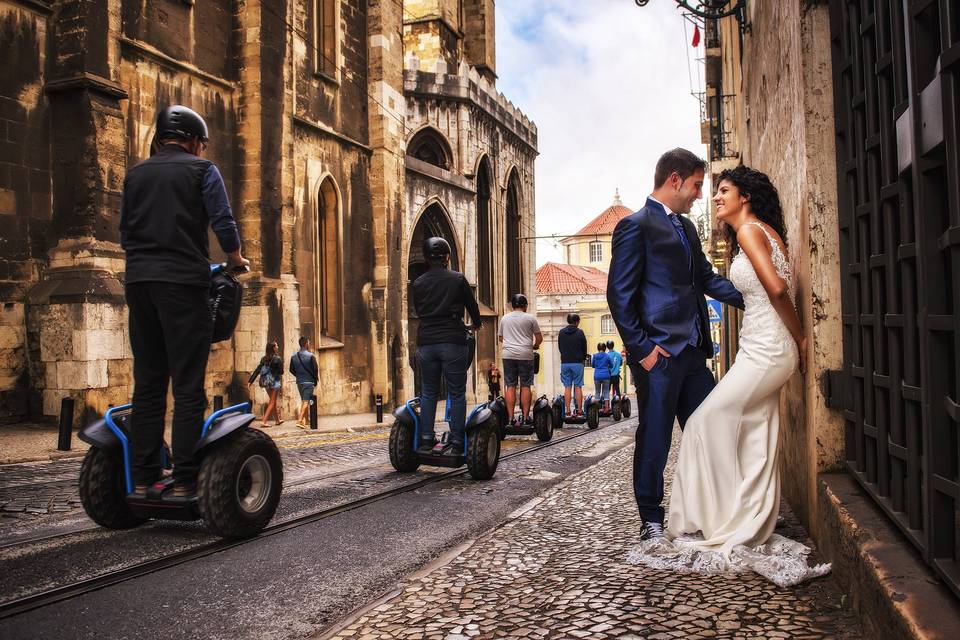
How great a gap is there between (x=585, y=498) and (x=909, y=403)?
3.33 meters

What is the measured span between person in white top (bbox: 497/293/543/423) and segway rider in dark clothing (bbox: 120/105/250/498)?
241 inches

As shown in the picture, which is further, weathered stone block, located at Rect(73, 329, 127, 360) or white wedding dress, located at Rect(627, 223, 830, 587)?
weathered stone block, located at Rect(73, 329, 127, 360)

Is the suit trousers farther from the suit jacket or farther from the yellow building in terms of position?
the yellow building

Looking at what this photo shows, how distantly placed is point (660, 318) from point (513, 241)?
30.3 metres

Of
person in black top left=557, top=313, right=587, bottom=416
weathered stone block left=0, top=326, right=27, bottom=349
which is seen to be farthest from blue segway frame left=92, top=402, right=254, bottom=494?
weathered stone block left=0, top=326, right=27, bottom=349

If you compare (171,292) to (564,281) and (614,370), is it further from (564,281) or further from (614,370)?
(564,281)

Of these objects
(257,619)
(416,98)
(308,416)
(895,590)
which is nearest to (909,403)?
(895,590)

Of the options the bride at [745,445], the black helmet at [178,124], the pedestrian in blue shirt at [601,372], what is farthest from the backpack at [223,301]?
the pedestrian in blue shirt at [601,372]

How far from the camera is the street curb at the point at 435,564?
2.95m

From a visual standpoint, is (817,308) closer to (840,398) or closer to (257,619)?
(840,398)

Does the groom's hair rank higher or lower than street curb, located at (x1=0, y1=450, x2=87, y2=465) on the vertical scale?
higher

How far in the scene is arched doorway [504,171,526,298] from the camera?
111ft

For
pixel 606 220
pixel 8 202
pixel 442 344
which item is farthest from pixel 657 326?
pixel 606 220

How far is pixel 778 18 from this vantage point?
4.82 metres
